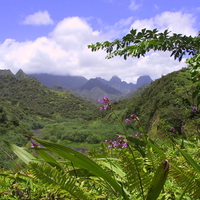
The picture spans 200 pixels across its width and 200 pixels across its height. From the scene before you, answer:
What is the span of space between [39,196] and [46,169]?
1.44ft

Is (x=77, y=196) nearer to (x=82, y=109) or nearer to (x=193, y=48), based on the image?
(x=193, y=48)

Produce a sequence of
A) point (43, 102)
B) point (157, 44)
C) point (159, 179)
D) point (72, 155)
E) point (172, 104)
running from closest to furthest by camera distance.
Answer: point (159, 179), point (72, 155), point (157, 44), point (172, 104), point (43, 102)

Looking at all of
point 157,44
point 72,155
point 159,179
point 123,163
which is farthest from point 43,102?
point 159,179

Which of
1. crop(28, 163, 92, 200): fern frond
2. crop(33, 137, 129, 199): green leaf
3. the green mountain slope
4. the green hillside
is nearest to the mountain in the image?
the green hillside

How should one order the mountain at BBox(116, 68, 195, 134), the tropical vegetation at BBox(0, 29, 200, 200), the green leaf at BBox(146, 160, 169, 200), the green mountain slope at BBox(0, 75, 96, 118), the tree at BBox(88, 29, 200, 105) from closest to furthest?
the green leaf at BBox(146, 160, 169, 200)
the tropical vegetation at BBox(0, 29, 200, 200)
the tree at BBox(88, 29, 200, 105)
the mountain at BBox(116, 68, 195, 134)
the green mountain slope at BBox(0, 75, 96, 118)

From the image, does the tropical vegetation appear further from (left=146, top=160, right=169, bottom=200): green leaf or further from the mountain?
the mountain

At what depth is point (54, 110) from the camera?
169750 millimetres

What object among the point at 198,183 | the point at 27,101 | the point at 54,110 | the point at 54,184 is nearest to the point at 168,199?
the point at 198,183

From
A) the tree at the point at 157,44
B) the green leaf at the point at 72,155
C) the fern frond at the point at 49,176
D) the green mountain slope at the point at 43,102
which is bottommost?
the green mountain slope at the point at 43,102

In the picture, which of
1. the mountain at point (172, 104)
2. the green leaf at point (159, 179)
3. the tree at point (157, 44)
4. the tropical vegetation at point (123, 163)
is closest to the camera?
the green leaf at point (159, 179)

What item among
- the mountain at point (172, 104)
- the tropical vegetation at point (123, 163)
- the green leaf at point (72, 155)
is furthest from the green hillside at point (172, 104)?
the green leaf at point (72, 155)

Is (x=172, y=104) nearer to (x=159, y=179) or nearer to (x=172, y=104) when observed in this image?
(x=172, y=104)

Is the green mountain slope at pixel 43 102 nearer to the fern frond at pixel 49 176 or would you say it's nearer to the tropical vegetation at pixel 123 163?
the tropical vegetation at pixel 123 163

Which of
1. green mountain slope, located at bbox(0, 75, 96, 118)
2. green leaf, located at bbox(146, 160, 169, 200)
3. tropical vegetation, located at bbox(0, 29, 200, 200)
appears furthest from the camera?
green mountain slope, located at bbox(0, 75, 96, 118)
